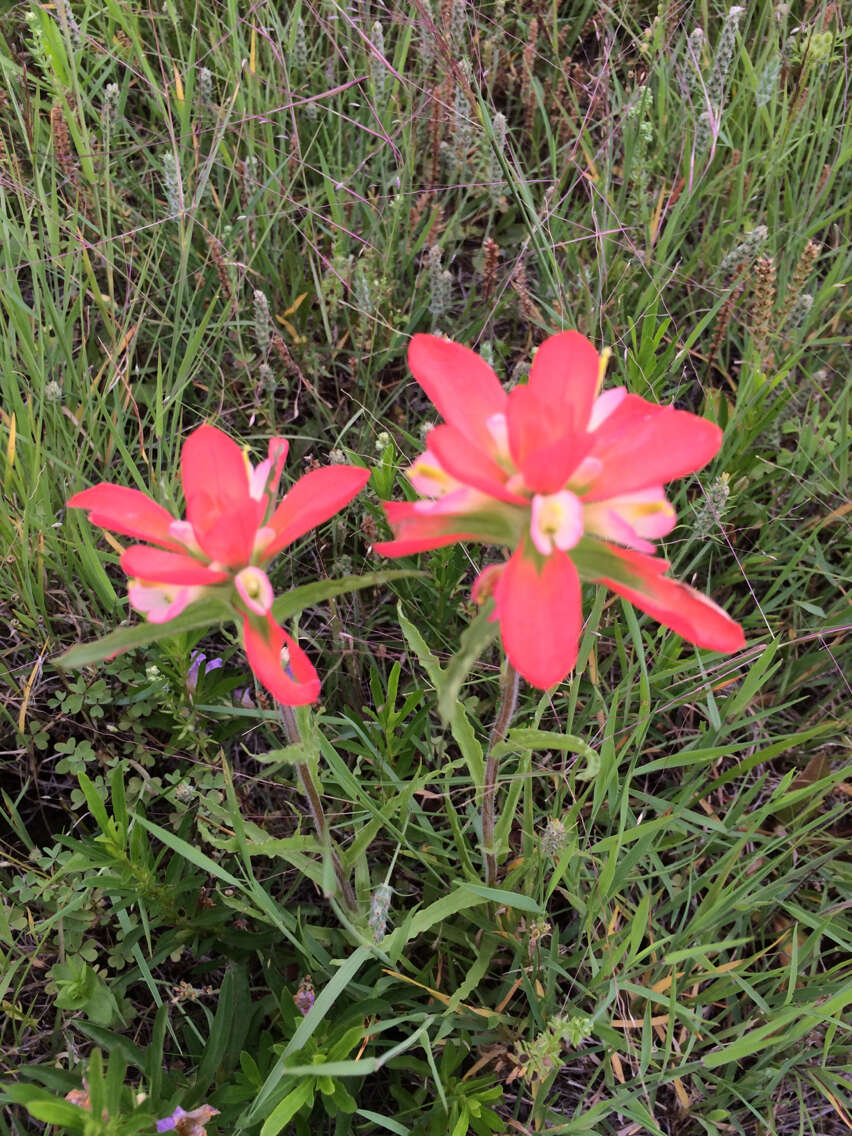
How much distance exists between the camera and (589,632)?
1.72 metres

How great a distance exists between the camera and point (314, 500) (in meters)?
1.07

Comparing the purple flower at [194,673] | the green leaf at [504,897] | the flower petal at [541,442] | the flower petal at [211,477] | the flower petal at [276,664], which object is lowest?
the green leaf at [504,897]

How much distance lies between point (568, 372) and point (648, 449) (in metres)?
0.13

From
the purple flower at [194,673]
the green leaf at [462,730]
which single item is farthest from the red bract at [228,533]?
the purple flower at [194,673]

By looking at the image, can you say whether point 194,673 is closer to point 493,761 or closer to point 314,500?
point 493,761

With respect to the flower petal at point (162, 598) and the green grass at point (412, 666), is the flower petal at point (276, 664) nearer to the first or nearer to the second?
the flower petal at point (162, 598)

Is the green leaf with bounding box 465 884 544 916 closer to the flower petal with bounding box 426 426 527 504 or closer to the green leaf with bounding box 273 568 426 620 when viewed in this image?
the green leaf with bounding box 273 568 426 620

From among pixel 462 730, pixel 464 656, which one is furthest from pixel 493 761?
pixel 464 656

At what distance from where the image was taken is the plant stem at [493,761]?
48.0 inches

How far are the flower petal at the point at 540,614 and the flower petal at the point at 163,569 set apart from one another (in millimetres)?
315

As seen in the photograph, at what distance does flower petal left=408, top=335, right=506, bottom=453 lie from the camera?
1.04 meters

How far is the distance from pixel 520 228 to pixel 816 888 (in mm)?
1893

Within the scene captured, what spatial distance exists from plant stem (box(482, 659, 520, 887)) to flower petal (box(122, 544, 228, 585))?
378 mm

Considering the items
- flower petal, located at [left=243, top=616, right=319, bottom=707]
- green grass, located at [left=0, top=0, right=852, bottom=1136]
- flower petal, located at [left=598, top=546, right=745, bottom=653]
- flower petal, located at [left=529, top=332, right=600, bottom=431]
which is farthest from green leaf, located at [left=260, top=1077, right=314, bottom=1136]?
flower petal, located at [left=529, top=332, right=600, bottom=431]
